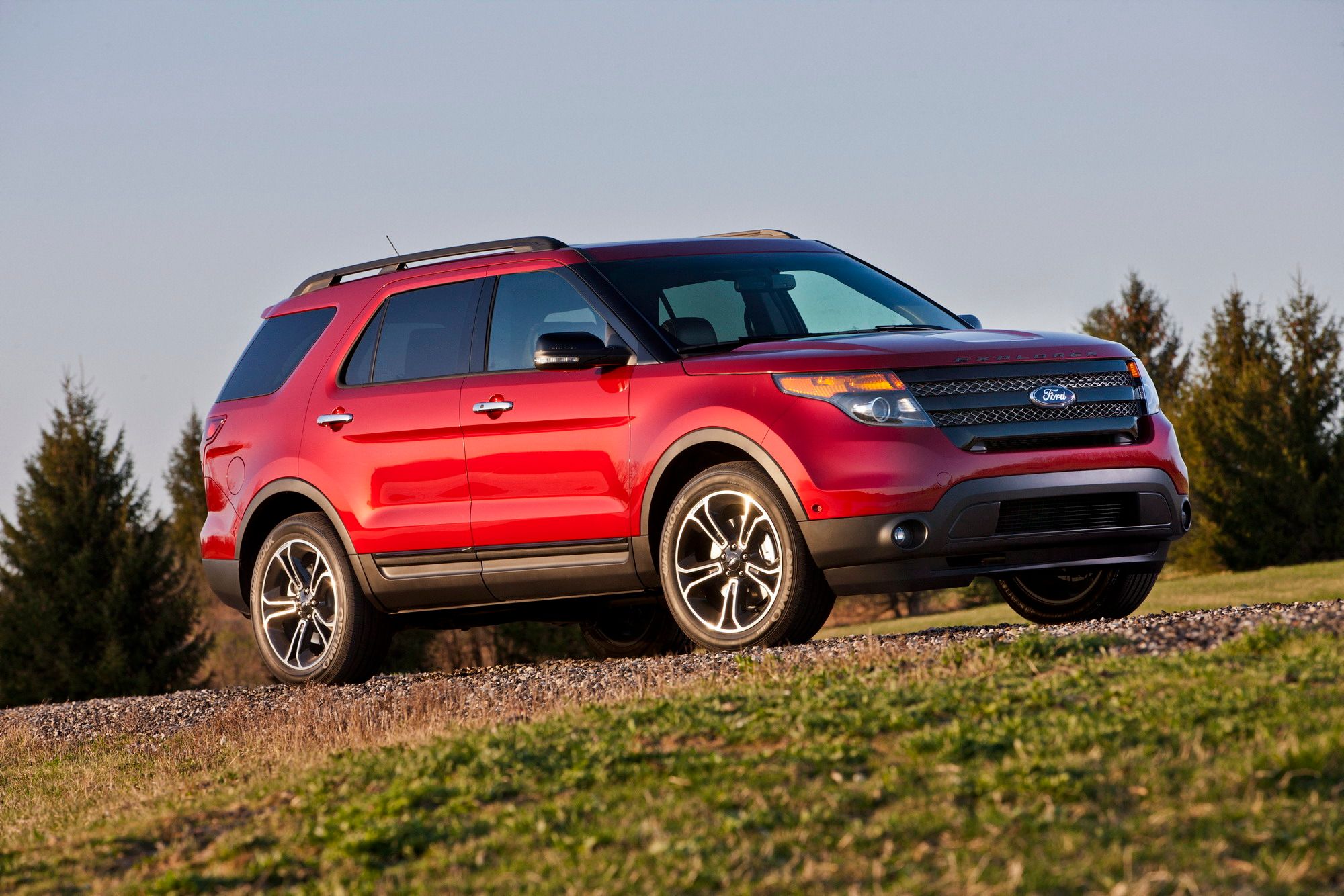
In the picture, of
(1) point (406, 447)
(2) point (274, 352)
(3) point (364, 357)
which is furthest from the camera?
(2) point (274, 352)

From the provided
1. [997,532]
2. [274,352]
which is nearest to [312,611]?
[274,352]

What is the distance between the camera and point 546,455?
781cm

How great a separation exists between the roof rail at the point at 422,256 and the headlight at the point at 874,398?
205 cm

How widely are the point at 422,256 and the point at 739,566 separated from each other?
294 centimetres

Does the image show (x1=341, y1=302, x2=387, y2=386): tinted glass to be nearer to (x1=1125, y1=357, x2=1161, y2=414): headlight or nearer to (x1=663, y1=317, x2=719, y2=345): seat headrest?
(x1=663, y1=317, x2=719, y2=345): seat headrest

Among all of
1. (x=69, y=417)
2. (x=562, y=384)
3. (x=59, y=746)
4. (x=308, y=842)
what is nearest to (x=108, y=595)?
(x=69, y=417)

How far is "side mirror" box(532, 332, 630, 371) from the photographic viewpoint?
24.7 feet

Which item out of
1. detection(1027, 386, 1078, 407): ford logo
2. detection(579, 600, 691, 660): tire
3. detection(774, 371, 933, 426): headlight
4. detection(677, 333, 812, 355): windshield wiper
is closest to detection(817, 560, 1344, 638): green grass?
detection(579, 600, 691, 660): tire

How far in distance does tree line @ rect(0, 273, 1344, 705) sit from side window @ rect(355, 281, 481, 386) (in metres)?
25.4

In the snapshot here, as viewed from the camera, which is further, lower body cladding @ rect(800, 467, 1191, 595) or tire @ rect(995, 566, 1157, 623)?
tire @ rect(995, 566, 1157, 623)

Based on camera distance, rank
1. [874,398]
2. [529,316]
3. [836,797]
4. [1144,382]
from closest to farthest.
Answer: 1. [836,797]
2. [874,398]
3. [1144,382]
4. [529,316]

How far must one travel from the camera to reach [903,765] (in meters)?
4.45

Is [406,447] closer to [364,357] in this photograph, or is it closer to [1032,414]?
[364,357]

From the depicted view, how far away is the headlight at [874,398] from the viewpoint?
694 centimetres
